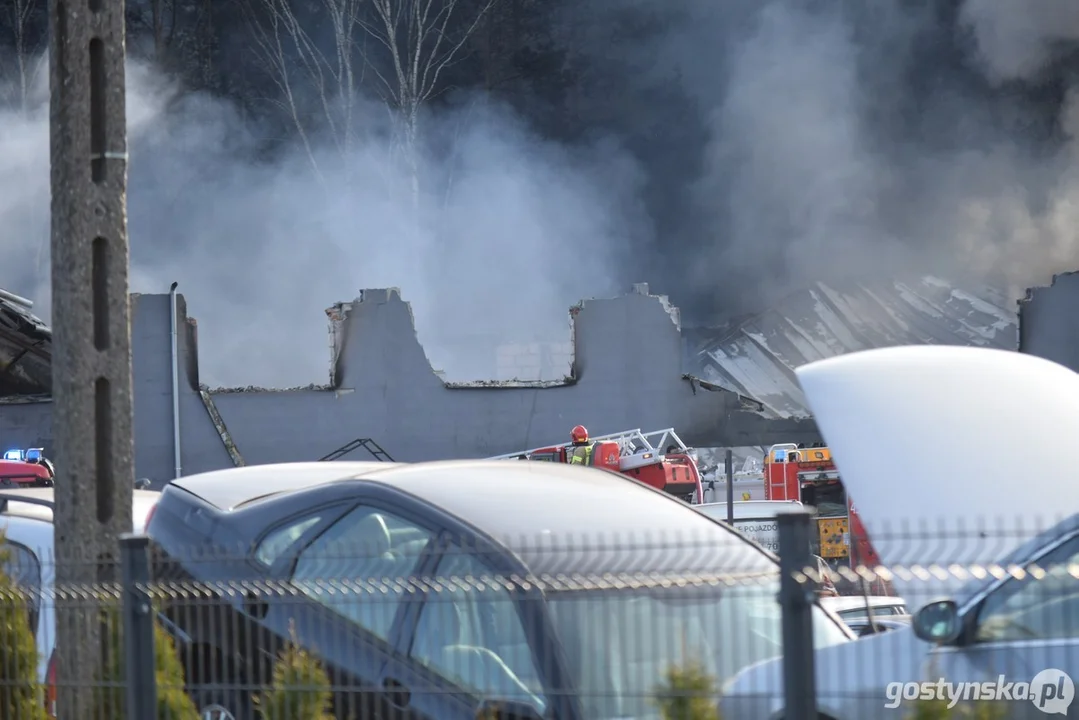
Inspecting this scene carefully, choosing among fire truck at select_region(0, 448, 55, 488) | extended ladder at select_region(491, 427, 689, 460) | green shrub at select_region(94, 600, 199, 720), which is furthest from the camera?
extended ladder at select_region(491, 427, 689, 460)

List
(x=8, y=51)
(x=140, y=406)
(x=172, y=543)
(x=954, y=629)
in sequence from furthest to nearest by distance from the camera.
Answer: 1. (x=8, y=51)
2. (x=140, y=406)
3. (x=172, y=543)
4. (x=954, y=629)

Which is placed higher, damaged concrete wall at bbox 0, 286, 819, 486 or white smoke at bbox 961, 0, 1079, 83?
white smoke at bbox 961, 0, 1079, 83

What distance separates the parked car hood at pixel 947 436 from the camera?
6105 mm

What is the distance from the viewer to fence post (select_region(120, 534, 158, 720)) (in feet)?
14.7

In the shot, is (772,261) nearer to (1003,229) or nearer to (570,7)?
(1003,229)

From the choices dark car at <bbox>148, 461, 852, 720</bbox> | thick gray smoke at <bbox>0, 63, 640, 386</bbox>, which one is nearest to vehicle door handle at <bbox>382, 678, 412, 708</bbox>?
dark car at <bbox>148, 461, 852, 720</bbox>

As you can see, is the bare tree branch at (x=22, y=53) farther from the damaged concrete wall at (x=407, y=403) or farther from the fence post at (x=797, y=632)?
the fence post at (x=797, y=632)

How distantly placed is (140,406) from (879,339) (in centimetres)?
2185

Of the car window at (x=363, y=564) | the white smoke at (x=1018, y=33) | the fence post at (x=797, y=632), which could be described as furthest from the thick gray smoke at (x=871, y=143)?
the fence post at (x=797, y=632)

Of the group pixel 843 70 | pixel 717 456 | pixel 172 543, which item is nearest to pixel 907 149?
pixel 843 70

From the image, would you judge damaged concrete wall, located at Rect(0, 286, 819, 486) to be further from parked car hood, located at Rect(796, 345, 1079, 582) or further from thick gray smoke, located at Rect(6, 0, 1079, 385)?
thick gray smoke, located at Rect(6, 0, 1079, 385)

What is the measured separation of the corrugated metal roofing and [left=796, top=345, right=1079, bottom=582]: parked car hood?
1094 inches

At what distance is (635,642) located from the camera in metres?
4.11

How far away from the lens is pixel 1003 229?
37469 millimetres
